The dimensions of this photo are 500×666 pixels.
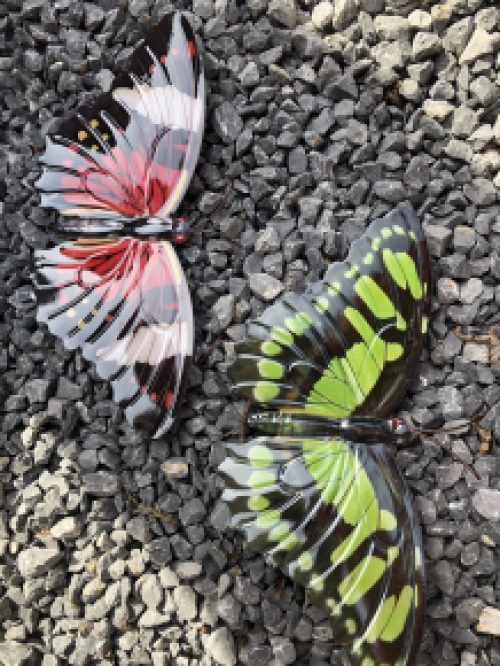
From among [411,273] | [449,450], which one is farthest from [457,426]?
[411,273]

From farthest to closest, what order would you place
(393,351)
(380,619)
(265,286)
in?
(265,286) < (393,351) < (380,619)

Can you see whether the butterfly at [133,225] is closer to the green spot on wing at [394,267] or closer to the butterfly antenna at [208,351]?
the butterfly antenna at [208,351]

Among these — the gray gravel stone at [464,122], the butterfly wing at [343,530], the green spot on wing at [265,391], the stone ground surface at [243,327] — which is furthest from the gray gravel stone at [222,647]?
the gray gravel stone at [464,122]

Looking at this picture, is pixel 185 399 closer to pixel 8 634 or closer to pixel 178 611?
pixel 178 611

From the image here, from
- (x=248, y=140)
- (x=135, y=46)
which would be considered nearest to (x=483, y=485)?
(x=248, y=140)

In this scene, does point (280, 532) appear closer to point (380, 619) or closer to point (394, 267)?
point (380, 619)

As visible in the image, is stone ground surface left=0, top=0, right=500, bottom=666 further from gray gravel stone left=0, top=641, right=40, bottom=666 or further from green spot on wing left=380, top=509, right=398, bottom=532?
green spot on wing left=380, top=509, right=398, bottom=532

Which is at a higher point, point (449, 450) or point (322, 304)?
point (322, 304)
